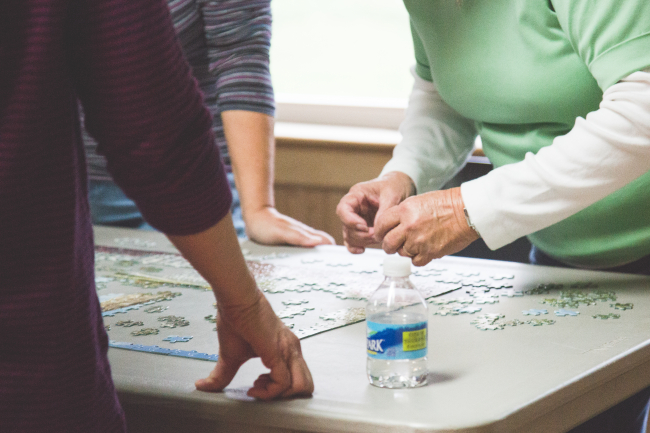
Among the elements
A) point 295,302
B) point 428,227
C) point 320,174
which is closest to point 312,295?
point 295,302

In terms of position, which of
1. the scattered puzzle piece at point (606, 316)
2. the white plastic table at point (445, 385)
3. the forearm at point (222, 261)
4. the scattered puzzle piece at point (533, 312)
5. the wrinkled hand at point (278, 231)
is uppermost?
the forearm at point (222, 261)

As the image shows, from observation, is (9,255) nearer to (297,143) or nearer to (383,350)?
A: (383,350)

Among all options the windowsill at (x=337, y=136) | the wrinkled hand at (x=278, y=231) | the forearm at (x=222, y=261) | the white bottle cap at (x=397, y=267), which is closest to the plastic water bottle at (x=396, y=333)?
the white bottle cap at (x=397, y=267)

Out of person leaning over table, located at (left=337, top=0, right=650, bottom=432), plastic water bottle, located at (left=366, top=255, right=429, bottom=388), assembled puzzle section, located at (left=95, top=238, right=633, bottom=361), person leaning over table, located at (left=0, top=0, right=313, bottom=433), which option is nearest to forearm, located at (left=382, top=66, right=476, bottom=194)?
person leaning over table, located at (left=337, top=0, right=650, bottom=432)

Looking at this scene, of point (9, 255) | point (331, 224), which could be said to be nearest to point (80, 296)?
point (9, 255)

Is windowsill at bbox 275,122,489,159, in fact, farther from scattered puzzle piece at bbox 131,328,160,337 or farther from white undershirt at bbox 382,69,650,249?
scattered puzzle piece at bbox 131,328,160,337

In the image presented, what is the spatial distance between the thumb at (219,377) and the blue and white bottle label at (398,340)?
7.3 inches

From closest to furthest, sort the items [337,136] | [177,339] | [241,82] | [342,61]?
[177,339]
[241,82]
[337,136]
[342,61]

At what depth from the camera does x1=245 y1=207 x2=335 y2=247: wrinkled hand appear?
6.39 ft

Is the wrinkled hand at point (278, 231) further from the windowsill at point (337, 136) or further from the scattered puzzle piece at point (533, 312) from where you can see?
the windowsill at point (337, 136)

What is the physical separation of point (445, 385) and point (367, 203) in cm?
73

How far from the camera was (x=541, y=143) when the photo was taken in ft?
5.01

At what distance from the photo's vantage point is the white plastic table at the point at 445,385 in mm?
918

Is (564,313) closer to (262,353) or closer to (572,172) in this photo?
(572,172)
